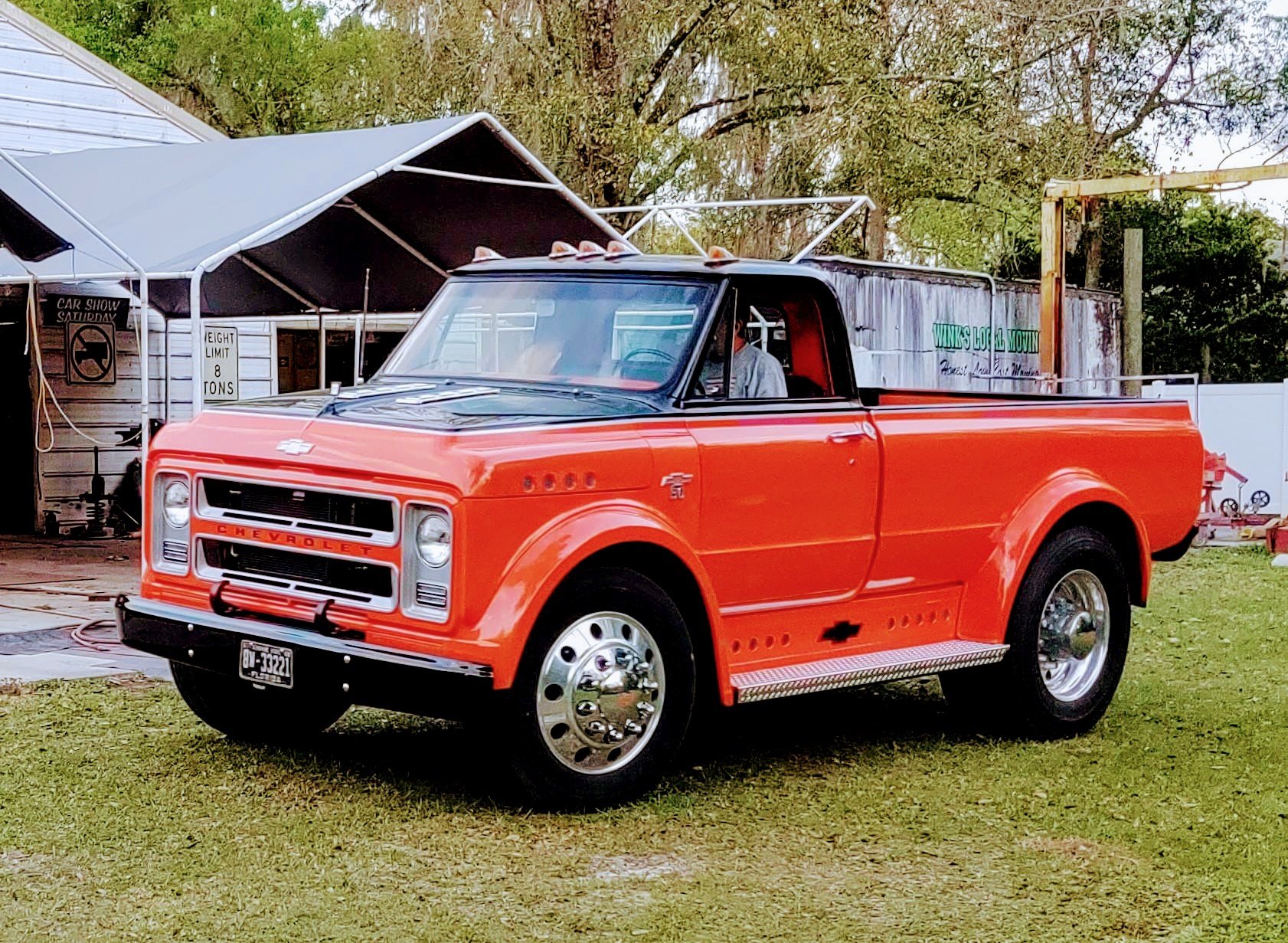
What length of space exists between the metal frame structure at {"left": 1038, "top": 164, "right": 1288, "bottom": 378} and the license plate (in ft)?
42.1

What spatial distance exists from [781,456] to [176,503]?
7.68 ft

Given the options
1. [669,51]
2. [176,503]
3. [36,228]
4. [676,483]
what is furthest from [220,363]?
[676,483]

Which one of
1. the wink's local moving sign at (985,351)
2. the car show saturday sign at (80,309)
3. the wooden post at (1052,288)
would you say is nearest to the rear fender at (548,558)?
the car show saturday sign at (80,309)

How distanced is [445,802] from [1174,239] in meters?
27.2

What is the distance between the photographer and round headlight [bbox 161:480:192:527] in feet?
21.7

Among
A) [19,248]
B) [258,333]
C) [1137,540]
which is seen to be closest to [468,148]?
[19,248]

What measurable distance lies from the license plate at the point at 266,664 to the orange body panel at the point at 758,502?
0.16 metres

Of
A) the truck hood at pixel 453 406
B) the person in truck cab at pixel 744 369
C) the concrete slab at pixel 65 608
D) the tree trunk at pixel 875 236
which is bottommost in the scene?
the concrete slab at pixel 65 608

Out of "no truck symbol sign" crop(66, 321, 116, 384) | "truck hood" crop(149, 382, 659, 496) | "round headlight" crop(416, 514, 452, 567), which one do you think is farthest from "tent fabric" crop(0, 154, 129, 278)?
"round headlight" crop(416, 514, 452, 567)

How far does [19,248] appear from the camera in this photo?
11711 millimetres

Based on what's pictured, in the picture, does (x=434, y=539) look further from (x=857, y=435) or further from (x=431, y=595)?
(x=857, y=435)

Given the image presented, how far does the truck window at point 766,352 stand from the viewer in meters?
6.88

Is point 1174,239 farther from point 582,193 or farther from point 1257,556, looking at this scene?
point 1257,556

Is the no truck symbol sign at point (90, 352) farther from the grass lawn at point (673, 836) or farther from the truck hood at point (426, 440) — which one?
the truck hood at point (426, 440)
